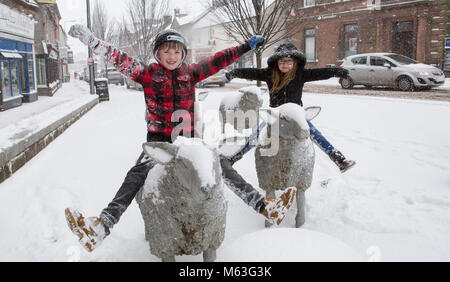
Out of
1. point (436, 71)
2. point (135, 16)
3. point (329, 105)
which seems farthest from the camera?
point (135, 16)

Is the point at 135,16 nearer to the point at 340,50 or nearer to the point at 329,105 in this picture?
the point at 340,50

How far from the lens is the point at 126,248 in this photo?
309cm

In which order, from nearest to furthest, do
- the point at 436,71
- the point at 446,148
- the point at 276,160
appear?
the point at 276,160 < the point at 446,148 < the point at 436,71

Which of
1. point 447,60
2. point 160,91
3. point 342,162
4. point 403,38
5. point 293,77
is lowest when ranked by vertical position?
point 342,162

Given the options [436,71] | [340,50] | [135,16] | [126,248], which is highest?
[135,16]

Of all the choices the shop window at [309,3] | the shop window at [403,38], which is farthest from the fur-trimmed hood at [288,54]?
the shop window at [309,3]

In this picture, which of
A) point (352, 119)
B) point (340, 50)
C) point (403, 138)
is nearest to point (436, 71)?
point (352, 119)

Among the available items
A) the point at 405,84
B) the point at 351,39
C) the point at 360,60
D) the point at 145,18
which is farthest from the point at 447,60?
the point at 145,18

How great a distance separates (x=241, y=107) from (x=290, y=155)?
77 cm

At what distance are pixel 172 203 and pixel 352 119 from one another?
7119 mm

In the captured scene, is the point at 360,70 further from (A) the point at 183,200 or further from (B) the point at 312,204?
(A) the point at 183,200

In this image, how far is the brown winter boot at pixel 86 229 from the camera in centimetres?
237

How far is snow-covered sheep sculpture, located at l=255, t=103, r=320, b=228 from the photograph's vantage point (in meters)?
3.22

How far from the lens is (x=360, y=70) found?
16.6 m
